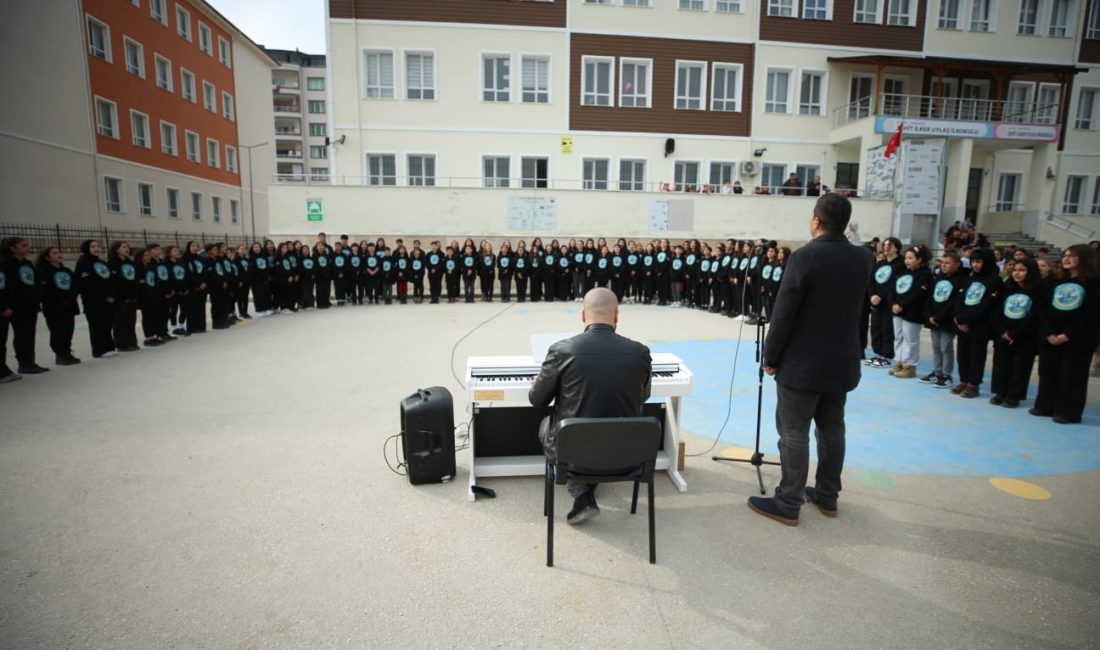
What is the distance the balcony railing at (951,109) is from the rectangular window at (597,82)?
9.54m

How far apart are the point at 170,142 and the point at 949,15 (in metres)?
36.6

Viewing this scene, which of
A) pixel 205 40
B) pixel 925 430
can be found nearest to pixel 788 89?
pixel 925 430

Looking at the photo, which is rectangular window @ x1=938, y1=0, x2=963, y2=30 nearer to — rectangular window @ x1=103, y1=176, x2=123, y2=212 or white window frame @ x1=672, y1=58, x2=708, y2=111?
white window frame @ x1=672, y1=58, x2=708, y2=111

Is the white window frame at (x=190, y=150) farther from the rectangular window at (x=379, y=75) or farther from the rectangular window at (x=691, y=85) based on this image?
the rectangular window at (x=691, y=85)

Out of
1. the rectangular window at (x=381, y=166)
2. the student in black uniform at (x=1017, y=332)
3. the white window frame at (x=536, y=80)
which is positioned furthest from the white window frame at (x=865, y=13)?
the student in black uniform at (x=1017, y=332)

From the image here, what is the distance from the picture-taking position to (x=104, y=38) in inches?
919

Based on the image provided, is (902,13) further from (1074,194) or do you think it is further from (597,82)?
(597,82)

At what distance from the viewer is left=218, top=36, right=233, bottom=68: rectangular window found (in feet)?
107

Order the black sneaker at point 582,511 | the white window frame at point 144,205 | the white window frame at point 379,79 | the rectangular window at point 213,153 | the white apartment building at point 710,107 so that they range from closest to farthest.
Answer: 1. the black sneaker at point 582,511
2. the white apartment building at point 710,107
3. the white window frame at point 379,79
4. the white window frame at point 144,205
5. the rectangular window at point 213,153

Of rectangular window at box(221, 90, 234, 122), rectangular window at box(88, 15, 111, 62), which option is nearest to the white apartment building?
rectangular window at box(88, 15, 111, 62)

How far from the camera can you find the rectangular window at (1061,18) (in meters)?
23.7

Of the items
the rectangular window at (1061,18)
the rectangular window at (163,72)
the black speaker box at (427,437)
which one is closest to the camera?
the black speaker box at (427,437)

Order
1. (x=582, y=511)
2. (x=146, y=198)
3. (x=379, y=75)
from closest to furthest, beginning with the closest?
(x=582, y=511)
(x=379, y=75)
(x=146, y=198)

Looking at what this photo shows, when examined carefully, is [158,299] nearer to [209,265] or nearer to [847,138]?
[209,265]
